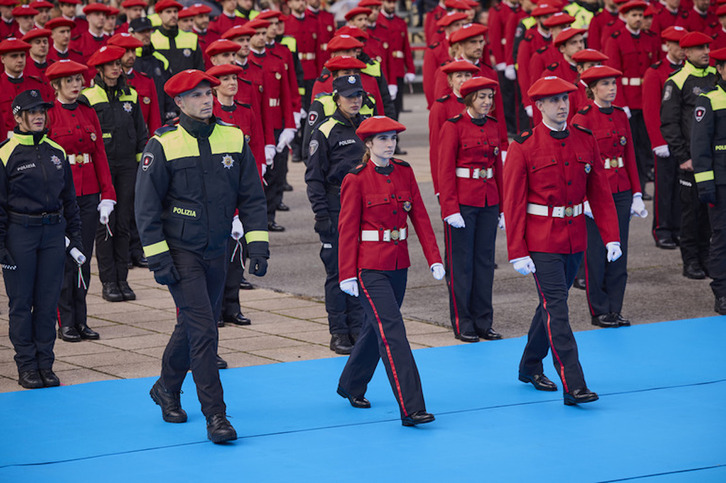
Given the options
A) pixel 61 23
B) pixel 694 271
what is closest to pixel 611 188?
pixel 694 271

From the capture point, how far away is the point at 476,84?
9344 mm

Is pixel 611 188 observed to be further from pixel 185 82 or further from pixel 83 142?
pixel 83 142

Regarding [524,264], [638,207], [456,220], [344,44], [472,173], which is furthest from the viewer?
[344,44]

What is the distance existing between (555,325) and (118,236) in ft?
16.6

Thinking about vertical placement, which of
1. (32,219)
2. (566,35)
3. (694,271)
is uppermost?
(566,35)

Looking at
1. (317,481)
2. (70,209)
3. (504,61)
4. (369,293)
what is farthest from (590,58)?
(504,61)

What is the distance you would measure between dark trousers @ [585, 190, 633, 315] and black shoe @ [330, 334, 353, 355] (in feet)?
7.31

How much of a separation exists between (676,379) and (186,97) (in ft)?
13.1

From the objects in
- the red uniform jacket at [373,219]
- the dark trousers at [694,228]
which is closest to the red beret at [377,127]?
the red uniform jacket at [373,219]

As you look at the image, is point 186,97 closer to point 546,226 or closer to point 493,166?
point 546,226

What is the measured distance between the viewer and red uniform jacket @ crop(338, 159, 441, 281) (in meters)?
7.62

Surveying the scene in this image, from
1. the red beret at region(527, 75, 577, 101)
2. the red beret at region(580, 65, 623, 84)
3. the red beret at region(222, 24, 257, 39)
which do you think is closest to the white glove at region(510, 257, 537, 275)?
the red beret at region(527, 75, 577, 101)

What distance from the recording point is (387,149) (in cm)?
770

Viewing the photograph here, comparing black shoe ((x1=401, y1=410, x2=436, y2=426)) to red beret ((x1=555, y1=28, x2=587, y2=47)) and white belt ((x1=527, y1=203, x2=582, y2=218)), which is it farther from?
red beret ((x1=555, y1=28, x2=587, y2=47))
